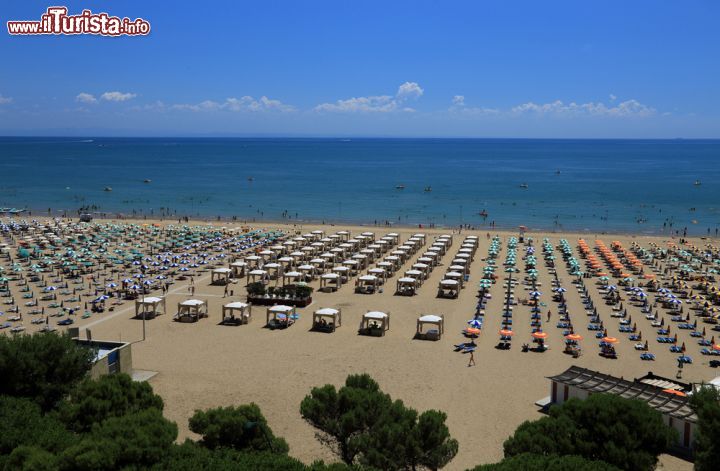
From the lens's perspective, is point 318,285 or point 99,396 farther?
point 318,285

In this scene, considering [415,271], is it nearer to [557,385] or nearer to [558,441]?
[557,385]

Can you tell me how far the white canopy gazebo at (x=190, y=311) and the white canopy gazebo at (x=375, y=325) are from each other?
24.4ft

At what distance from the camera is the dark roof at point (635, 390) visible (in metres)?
16.0

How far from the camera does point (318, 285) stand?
33.8 meters

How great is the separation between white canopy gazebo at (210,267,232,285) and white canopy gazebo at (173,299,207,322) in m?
5.63

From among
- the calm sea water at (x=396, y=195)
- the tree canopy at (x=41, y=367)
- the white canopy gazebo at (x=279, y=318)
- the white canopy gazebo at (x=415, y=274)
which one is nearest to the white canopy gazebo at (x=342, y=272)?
the white canopy gazebo at (x=415, y=274)

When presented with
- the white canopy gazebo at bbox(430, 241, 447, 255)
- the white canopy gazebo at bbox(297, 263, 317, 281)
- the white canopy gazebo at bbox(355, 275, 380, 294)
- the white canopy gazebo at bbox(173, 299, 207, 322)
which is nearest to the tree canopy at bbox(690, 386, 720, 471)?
the white canopy gazebo at bbox(173, 299, 207, 322)

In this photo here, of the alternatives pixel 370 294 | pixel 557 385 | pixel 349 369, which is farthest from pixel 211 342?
pixel 557 385

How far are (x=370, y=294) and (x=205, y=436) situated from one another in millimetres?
19896

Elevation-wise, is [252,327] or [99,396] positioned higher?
[99,396]

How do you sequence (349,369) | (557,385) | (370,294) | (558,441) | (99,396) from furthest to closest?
(370,294), (349,369), (557,385), (99,396), (558,441)

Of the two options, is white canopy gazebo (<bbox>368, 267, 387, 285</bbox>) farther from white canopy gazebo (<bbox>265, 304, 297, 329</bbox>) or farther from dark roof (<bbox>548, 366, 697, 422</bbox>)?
dark roof (<bbox>548, 366, 697, 422</bbox>)

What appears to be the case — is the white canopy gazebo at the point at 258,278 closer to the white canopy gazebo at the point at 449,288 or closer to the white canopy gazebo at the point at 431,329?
the white canopy gazebo at the point at 449,288

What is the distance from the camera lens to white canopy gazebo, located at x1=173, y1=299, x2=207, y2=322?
88.6ft
